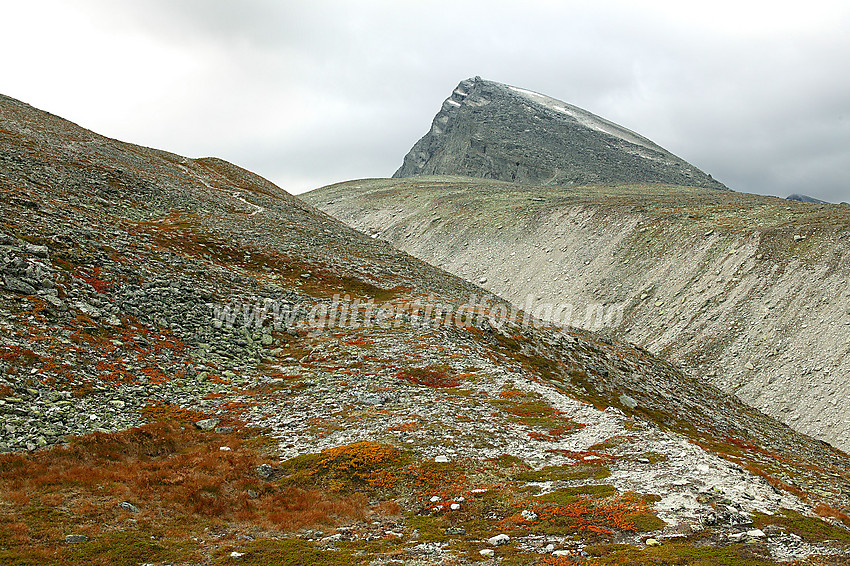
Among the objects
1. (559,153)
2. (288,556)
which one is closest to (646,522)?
(288,556)

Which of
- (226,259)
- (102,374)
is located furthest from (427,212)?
(102,374)

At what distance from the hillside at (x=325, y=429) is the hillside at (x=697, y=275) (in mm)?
8482

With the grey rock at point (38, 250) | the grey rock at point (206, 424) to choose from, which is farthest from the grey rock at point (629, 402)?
the grey rock at point (38, 250)

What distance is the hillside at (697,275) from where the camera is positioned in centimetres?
4412

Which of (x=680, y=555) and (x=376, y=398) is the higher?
(x=680, y=555)

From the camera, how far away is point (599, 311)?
207ft

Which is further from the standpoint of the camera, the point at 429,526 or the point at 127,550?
the point at 429,526

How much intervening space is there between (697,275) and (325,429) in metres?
52.8

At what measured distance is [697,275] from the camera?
2362 inches

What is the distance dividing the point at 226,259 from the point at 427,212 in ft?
215

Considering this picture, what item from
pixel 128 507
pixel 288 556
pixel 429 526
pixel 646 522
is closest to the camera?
pixel 288 556

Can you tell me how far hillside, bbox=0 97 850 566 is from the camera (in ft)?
43.2

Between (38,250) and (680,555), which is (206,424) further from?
(680,555)

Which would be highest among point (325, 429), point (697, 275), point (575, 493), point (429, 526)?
point (697, 275)
